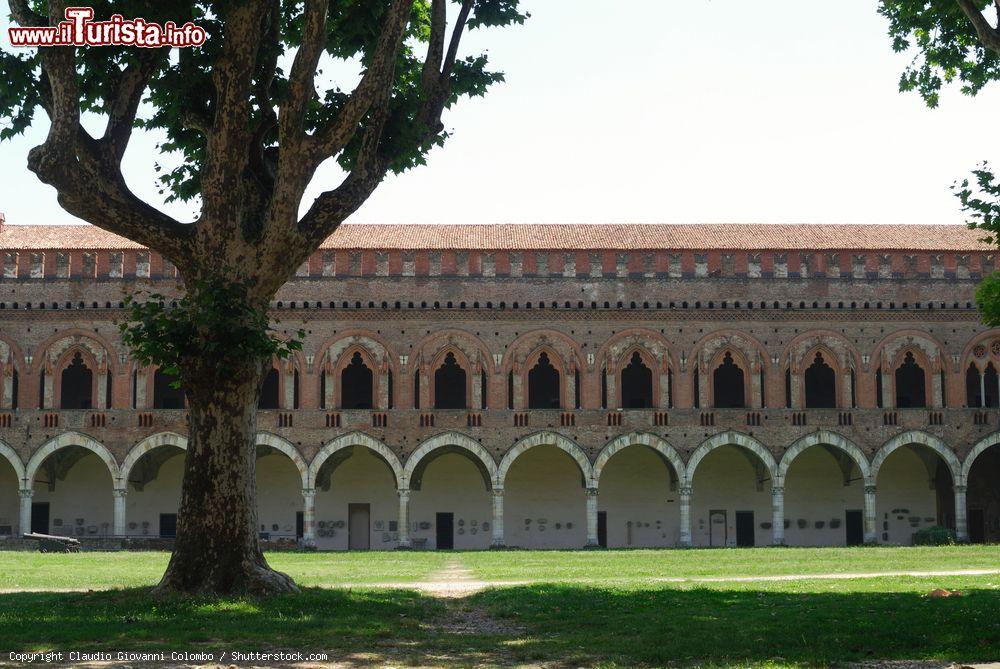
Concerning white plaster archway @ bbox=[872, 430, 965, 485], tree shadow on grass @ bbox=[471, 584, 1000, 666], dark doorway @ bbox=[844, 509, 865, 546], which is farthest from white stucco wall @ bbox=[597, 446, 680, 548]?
tree shadow on grass @ bbox=[471, 584, 1000, 666]

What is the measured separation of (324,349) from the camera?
120 ft

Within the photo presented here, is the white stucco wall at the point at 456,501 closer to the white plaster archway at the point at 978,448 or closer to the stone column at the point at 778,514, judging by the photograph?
the stone column at the point at 778,514

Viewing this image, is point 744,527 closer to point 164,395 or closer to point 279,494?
point 279,494

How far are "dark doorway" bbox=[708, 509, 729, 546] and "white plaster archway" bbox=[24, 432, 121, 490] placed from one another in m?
17.6

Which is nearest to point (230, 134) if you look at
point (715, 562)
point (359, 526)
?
point (715, 562)

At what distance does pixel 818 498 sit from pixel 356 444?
46.5ft

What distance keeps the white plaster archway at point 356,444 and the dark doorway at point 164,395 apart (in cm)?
465

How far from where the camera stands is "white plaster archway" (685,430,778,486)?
119 feet

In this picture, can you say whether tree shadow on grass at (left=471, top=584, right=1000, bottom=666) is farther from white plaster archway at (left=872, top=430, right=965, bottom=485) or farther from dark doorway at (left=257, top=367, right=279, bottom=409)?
dark doorway at (left=257, top=367, right=279, bottom=409)

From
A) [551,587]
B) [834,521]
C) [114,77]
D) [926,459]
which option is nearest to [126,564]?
[551,587]

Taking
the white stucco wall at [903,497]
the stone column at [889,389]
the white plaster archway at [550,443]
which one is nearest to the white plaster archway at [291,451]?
the white plaster archway at [550,443]

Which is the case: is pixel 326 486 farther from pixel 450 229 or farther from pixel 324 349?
pixel 450 229

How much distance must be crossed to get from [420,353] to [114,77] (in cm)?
2260

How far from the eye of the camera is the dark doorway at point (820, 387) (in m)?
38.2
